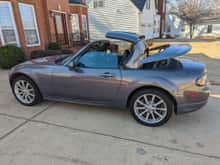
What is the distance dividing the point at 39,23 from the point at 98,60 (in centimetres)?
731

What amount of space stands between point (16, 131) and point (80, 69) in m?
Answer: 1.47

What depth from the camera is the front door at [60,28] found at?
10880 mm

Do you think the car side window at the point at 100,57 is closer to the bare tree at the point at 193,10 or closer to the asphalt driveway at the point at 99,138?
the asphalt driveway at the point at 99,138

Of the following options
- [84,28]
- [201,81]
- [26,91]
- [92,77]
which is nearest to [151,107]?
[201,81]

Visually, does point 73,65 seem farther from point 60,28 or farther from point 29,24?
point 60,28

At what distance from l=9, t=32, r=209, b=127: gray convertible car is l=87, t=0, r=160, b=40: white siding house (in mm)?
16944

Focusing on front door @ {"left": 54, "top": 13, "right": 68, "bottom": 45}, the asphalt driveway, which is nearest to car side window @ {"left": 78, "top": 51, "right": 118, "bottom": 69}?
the asphalt driveway

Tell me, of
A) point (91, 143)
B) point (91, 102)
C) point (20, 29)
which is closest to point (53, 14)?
point (20, 29)

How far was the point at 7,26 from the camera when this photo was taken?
7.43m

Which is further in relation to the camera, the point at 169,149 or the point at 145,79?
the point at 145,79

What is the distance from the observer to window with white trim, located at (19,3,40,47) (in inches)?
317

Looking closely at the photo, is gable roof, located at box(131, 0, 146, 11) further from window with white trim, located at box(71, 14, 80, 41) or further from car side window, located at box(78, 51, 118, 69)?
car side window, located at box(78, 51, 118, 69)

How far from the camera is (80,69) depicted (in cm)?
313

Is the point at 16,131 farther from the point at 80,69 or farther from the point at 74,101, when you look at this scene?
the point at 80,69
